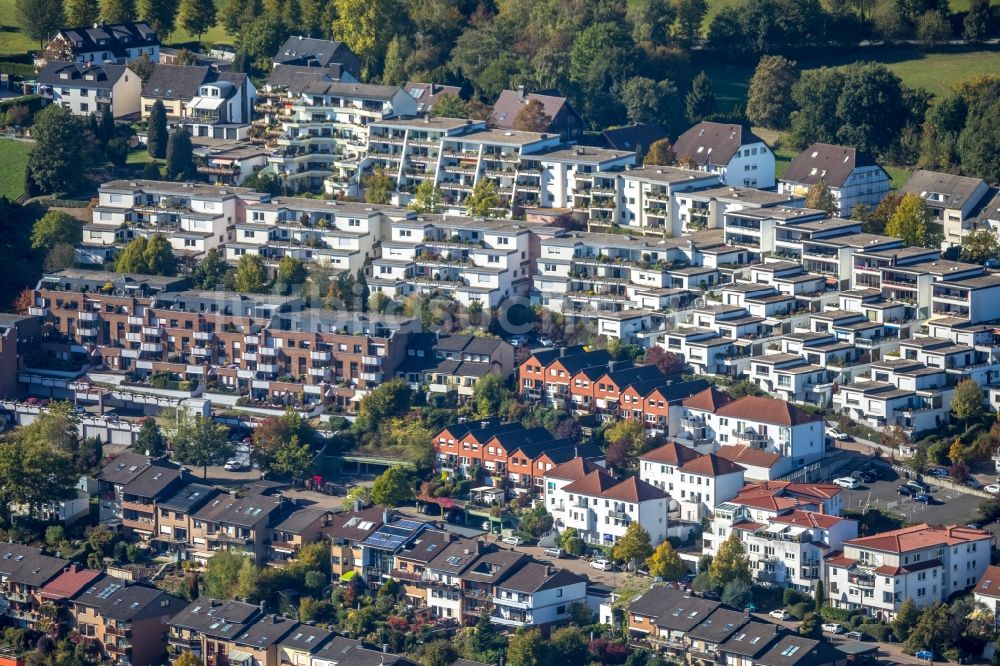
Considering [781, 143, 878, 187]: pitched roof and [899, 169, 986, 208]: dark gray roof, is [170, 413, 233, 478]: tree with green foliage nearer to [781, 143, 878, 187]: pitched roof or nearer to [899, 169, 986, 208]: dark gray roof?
[781, 143, 878, 187]: pitched roof

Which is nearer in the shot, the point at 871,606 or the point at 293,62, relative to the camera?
the point at 871,606

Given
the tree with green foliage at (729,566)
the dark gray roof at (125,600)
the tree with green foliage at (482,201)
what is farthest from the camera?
the tree with green foliage at (482,201)

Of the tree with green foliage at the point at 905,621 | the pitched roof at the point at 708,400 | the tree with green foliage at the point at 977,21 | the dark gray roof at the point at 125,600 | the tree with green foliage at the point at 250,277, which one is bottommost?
the dark gray roof at the point at 125,600

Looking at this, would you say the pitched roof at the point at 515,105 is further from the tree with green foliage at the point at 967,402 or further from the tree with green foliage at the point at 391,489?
the tree with green foliage at the point at 967,402

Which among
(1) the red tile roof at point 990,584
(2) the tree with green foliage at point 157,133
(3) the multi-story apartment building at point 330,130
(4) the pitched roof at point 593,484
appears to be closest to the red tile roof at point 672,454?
(4) the pitched roof at point 593,484

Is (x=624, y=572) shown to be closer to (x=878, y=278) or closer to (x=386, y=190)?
(x=878, y=278)

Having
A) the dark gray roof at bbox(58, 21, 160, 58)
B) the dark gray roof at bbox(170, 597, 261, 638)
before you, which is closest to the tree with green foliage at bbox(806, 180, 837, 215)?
the dark gray roof at bbox(170, 597, 261, 638)

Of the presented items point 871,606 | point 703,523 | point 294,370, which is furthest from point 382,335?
point 871,606
